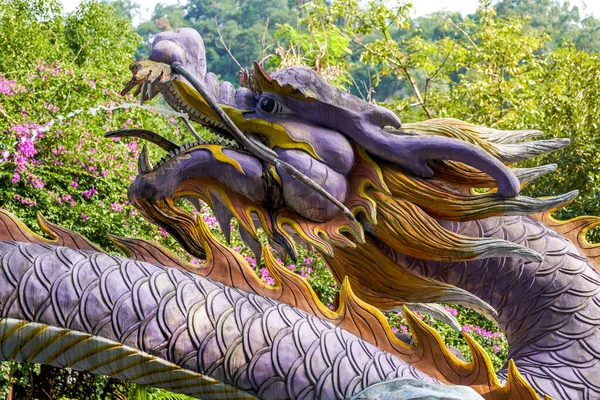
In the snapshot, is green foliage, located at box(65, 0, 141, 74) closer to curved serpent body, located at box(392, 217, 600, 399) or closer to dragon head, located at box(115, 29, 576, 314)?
dragon head, located at box(115, 29, 576, 314)

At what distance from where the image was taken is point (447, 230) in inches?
79.5

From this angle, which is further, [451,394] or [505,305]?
[505,305]

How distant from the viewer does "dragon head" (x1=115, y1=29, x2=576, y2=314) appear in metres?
1.97

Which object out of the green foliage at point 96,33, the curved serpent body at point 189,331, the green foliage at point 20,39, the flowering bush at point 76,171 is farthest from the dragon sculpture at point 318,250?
the green foliage at point 96,33

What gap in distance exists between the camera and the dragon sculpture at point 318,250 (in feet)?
5.97

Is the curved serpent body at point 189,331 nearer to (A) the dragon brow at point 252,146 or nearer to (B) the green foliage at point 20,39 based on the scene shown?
(A) the dragon brow at point 252,146

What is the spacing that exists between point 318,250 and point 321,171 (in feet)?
0.60

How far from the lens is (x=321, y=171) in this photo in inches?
77.5

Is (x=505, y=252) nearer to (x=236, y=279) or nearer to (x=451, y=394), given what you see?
(x=451, y=394)

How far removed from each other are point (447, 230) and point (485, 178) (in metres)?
0.16

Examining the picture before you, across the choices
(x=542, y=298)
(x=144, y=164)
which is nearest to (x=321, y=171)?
(x=144, y=164)

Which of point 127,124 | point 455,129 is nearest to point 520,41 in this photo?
point 127,124

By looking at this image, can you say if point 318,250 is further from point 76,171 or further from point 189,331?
point 76,171

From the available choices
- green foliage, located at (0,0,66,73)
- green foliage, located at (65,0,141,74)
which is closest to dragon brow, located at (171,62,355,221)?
green foliage, located at (0,0,66,73)
